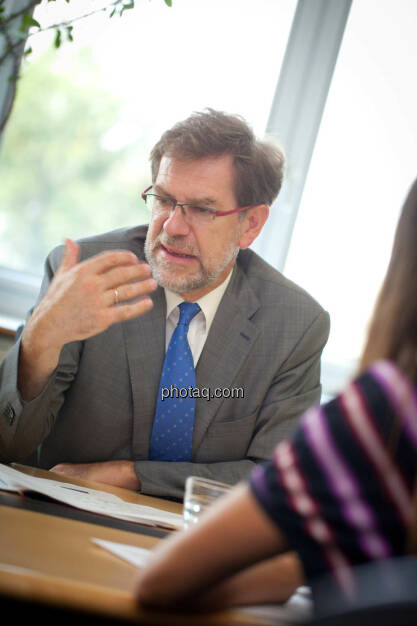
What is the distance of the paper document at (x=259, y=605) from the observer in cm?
Result: 72

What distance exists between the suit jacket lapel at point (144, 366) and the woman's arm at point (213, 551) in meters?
1.03

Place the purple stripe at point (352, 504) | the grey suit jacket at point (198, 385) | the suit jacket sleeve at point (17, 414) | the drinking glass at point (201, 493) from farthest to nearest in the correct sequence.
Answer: the grey suit jacket at point (198, 385)
the suit jacket sleeve at point (17, 414)
the drinking glass at point (201, 493)
the purple stripe at point (352, 504)

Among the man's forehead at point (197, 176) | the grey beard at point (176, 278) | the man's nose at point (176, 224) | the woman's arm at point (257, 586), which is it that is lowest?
the woman's arm at point (257, 586)

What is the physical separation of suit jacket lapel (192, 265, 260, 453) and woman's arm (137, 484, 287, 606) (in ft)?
3.49

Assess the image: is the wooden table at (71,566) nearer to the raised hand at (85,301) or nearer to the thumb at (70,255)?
the raised hand at (85,301)

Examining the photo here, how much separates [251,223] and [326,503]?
153 centimetres

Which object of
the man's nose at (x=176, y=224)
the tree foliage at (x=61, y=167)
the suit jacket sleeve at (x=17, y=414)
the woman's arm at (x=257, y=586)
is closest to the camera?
the woman's arm at (x=257, y=586)

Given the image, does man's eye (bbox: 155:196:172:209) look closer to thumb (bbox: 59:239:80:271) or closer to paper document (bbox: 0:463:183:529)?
thumb (bbox: 59:239:80:271)

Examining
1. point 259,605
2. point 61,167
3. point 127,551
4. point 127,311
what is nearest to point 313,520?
point 259,605

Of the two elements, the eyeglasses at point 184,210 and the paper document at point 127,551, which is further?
the eyeglasses at point 184,210

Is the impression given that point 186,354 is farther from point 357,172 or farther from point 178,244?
point 357,172

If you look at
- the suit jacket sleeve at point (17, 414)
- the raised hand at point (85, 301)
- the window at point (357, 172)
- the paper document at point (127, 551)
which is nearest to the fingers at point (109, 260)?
the raised hand at point (85, 301)

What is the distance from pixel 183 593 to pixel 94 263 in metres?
0.84

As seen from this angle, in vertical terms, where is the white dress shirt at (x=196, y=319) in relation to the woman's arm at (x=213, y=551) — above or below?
below
